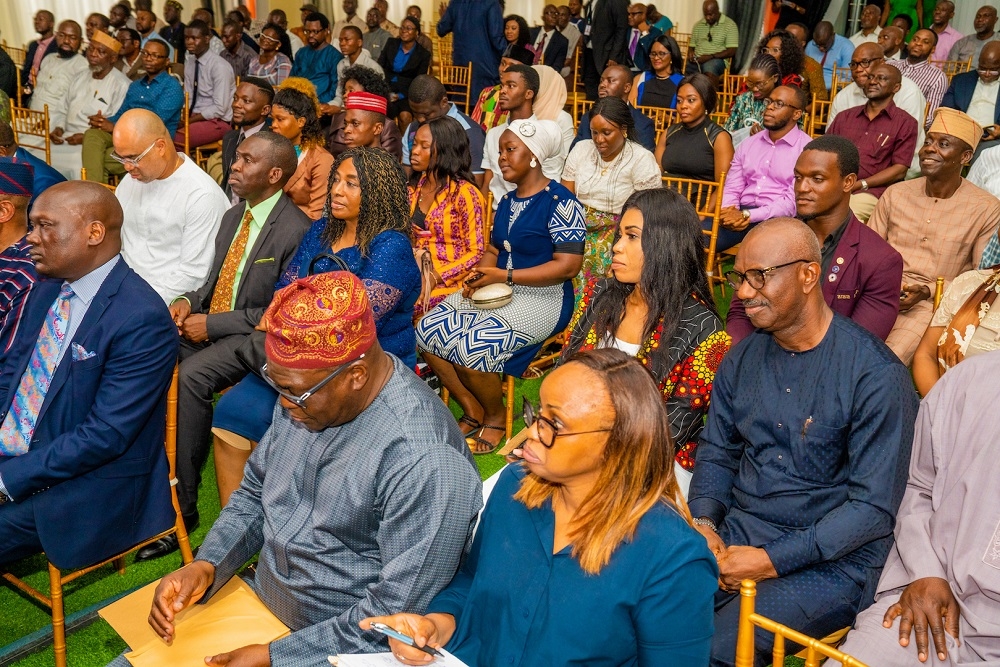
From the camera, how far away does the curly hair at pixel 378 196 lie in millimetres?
3449

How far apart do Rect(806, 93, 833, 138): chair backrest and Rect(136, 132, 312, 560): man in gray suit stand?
4505 millimetres

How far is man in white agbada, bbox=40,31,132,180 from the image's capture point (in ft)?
25.3

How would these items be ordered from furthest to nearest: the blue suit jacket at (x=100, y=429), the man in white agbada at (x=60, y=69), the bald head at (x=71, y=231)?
the man in white agbada at (x=60, y=69) → the bald head at (x=71, y=231) → the blue suit jacket at (x=100, y=429)

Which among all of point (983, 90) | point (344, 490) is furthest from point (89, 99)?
point (983, 90)

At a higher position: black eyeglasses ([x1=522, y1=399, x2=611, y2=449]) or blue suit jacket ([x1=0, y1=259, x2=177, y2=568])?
black eyeglasses ([x1=522, y1=399, x2=611, y2=449])

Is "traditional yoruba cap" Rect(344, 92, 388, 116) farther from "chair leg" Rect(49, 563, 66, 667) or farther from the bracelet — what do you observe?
the bracelet

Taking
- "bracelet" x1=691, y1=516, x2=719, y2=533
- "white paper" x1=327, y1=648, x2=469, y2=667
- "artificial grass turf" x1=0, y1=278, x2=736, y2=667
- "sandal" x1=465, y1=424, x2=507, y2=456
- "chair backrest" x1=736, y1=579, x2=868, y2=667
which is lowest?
"artificial grass turf" x1=0, y1=278, x2=736, y2=667

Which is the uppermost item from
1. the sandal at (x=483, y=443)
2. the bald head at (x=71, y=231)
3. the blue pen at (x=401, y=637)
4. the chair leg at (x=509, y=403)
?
the bald head at (x=71, y=231)

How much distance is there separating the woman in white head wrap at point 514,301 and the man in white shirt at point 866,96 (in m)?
2.70

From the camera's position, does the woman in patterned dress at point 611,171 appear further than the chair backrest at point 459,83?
No

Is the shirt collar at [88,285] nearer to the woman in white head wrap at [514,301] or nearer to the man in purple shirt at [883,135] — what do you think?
the woman in white head wrap at [514,301]

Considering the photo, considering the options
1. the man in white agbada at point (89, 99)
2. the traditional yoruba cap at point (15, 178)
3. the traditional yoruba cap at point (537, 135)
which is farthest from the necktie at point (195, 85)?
the traditional yoruba cap at point (15, 178)

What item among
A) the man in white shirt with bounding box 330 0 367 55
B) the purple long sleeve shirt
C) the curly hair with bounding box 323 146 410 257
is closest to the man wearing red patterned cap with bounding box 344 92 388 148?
the curly hair with bounding box 323 146 410 257

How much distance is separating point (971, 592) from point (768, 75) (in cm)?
512
